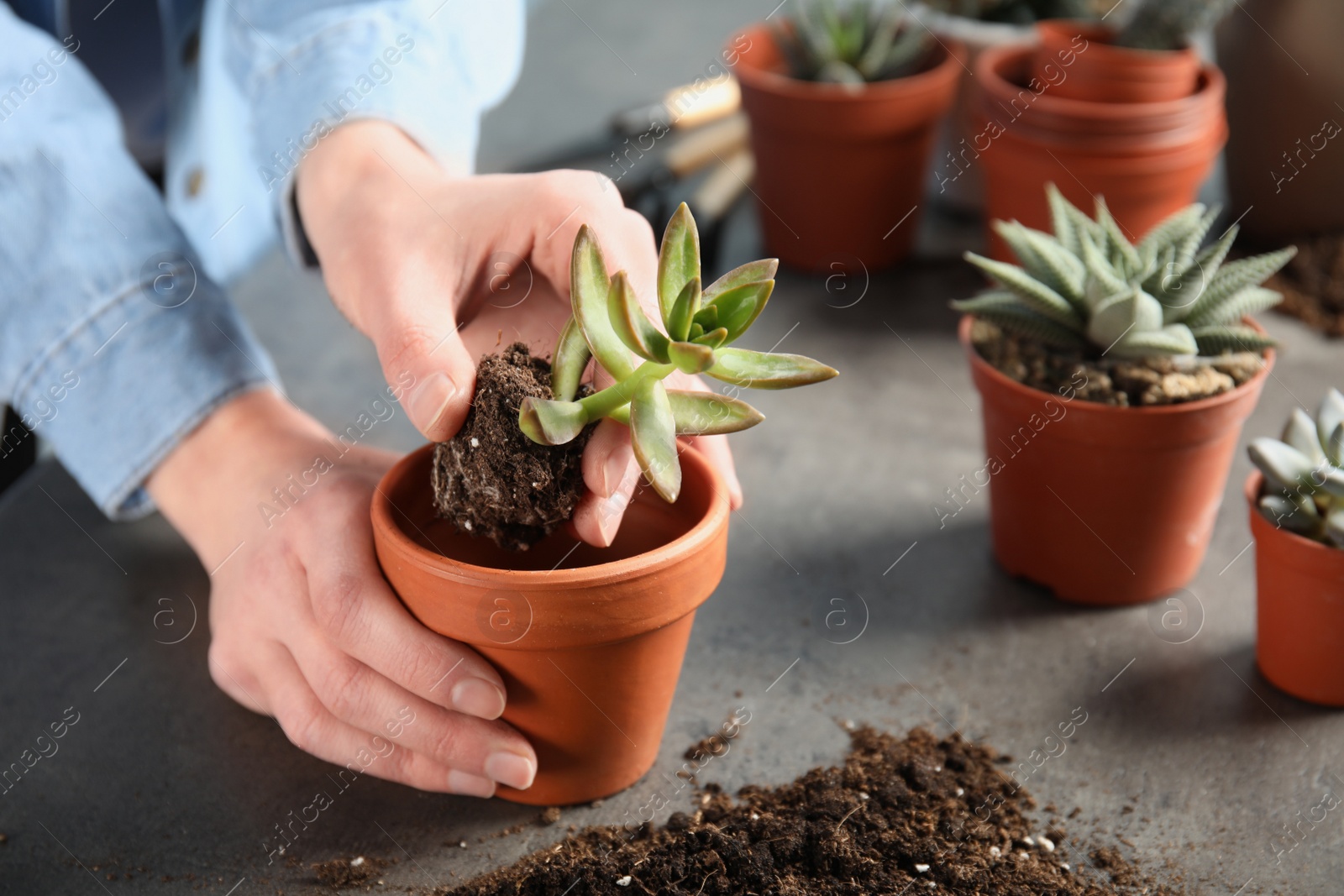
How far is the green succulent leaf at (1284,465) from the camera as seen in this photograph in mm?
1092

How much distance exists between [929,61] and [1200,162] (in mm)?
597

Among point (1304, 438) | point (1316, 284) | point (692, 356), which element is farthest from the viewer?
point (1316, 284)

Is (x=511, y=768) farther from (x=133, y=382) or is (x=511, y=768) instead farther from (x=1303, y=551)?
(x=1303, y=551)

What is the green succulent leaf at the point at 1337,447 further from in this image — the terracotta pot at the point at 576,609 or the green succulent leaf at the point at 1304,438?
the terracotta pot at the point at 576,609

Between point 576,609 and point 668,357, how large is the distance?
22 centimetres

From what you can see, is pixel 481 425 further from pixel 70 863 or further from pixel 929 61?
pixel 929 61

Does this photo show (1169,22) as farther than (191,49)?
Yes

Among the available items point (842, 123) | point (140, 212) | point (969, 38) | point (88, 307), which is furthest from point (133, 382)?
point (969, 38)

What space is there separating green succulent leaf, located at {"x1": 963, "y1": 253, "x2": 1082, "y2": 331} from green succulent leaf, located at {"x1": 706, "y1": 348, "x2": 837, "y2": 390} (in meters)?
0.44

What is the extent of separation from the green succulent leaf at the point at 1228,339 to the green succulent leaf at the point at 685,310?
68 cm

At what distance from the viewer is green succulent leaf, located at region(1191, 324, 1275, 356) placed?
121 centimetres

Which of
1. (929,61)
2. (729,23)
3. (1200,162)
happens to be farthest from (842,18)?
(729,23)

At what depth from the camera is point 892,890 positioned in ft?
3.00

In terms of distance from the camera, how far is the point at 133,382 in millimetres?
1115
